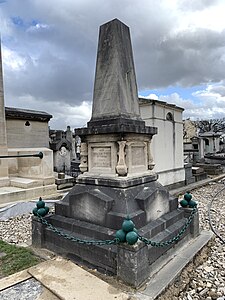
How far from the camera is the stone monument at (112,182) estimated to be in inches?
136

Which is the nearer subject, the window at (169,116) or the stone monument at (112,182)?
the stone monument at (112,182)

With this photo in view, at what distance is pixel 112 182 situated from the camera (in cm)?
380

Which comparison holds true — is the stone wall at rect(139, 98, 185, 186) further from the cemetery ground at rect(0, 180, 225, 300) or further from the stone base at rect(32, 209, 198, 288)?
the stone base at rect(32, 209, 198, 288)

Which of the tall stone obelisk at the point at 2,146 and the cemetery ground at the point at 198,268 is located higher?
the tall stone obelisk at the point at 2,146

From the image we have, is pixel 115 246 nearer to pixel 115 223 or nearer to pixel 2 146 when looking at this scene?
pixel 115 223

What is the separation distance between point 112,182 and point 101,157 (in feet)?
1.77

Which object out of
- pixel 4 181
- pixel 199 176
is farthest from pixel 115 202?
pixel 199 176

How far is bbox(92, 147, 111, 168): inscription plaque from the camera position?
4.01 metres

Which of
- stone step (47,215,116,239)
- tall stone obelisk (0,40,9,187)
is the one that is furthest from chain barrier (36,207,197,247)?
tall stone obelisk (0,40,9,187)

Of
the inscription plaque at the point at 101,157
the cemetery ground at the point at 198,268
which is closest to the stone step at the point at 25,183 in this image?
the cemetery ground at the point at 198,268

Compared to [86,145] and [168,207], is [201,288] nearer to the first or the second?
[168,207]

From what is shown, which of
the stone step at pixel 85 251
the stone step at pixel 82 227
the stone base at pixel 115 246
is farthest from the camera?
the stone step at pixel 82 227

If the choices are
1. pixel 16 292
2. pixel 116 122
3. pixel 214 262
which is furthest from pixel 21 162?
pixel 214 262

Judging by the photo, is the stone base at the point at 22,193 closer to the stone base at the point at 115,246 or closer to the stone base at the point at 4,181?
the stone base at the point at 4,181
